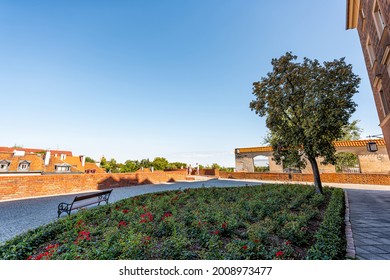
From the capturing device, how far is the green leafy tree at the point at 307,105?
948cm

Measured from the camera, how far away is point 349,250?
11.8 ft

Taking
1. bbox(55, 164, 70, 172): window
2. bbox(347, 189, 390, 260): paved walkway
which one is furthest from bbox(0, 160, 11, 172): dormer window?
bbox(347, 189, 390, 260): paved walkway

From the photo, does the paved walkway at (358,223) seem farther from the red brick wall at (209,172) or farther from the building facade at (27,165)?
the red brick wall at (209,172)

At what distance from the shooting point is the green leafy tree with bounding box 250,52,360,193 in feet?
31.1

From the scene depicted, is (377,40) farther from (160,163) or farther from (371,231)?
(160,163)

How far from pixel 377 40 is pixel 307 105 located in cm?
391

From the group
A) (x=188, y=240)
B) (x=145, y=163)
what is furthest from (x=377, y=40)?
(x=145, y=163)

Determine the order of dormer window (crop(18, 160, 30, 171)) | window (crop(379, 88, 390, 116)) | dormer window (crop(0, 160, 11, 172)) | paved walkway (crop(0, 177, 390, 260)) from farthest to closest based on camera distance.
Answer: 1. dormer window (crop(18, 160, 30, 171))
2. dormer window (crop(0, 160, 11, 172))
3. window (crop(379, 88, 390, 116))
4. paved walkway (crop(0, 177, 390, 260))

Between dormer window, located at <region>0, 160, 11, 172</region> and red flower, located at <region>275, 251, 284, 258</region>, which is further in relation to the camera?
dormer window, located at <region>0, 160, 11, 172</region>

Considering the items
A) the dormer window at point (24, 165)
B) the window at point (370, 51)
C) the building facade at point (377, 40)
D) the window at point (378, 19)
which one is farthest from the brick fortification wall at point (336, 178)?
the dormer window at point (24, 165)

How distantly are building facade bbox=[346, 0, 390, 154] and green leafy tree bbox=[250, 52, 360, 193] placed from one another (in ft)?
3.74

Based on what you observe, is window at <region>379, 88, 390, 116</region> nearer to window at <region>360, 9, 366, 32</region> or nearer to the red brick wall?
window at <region>360, 9, 366, 32</region>

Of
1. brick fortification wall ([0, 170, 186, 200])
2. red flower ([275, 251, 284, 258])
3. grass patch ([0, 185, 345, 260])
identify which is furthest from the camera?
brick fortification wall ([0, 170, 186, 200])
